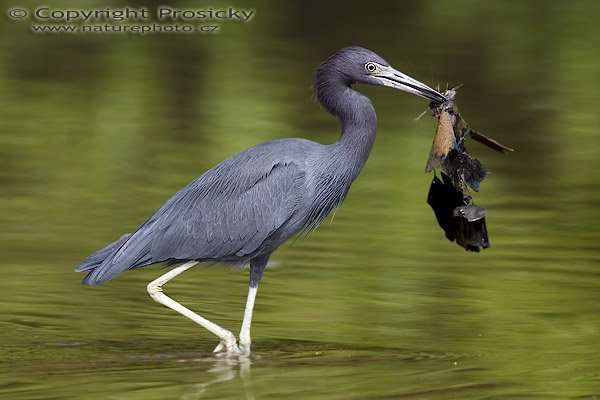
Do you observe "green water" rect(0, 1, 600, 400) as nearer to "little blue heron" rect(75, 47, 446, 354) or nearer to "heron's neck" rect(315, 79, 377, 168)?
"little blue heron" rect(75, 47, 446, 354)

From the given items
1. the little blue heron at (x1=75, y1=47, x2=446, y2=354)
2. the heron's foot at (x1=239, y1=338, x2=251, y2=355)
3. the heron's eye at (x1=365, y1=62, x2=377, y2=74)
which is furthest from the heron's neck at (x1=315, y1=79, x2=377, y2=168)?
the heron's foot at (x1=239, y1=338, x2=251, y2=355)

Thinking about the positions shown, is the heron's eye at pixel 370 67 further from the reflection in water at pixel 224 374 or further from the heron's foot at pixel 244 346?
the reflection in water at pixel 224 374

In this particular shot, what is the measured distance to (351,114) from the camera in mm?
8688

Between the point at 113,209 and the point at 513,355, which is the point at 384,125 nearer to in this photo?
the point at 113,209

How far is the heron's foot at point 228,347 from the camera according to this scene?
8195mm

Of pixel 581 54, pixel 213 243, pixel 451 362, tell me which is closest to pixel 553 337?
pixel 451 362

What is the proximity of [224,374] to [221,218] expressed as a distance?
1.20 meters

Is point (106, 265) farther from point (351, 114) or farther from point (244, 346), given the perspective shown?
point (351, 114)

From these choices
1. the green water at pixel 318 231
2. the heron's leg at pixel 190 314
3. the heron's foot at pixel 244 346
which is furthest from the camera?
the heron's leg at pixel 190 314

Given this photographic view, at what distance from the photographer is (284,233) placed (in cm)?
870

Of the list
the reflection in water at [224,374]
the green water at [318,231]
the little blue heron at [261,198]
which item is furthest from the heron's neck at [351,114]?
the reflection in water at [224,374]

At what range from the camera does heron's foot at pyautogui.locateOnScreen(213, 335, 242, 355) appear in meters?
8.20

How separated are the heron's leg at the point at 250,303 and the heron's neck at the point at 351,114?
2.75 feet

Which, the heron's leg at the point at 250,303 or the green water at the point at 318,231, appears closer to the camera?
the green water at the point at 318,231
